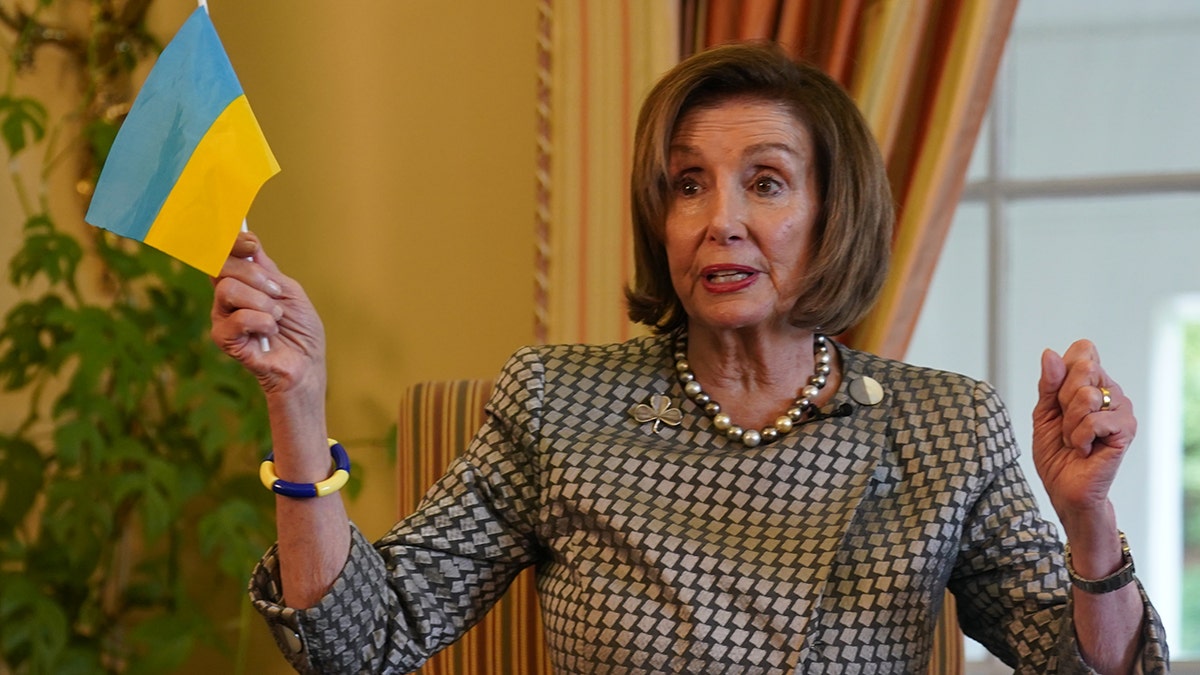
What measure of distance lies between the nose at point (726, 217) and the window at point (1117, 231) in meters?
0.88

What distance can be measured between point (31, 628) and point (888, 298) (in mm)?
1363

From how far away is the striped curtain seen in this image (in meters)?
1.91

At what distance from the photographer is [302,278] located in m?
2.20

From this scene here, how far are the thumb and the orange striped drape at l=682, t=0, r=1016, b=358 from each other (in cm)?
73

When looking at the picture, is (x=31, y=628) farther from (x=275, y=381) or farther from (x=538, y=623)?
(x=275, y=381)

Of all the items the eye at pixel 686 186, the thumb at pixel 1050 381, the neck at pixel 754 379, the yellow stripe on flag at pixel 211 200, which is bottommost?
the neck at pixel 754 379

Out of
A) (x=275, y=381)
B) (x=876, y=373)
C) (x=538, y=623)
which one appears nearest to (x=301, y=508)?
(x=275, y=381)

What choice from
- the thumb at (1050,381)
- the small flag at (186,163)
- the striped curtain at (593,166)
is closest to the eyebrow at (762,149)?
the thumb at (1050,381)

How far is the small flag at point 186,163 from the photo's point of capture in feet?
3.12

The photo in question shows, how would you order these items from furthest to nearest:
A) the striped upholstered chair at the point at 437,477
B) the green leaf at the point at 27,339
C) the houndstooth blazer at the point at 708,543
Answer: the green leaf at the point at 27,339
the striped upholstered chair at the point at 437,477
the houndstooth blazer at the point at 708,543

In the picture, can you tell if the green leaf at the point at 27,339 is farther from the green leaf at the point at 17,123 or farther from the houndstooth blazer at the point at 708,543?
the houndstooth blazer at the point at 708,543

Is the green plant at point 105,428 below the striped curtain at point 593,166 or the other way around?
below

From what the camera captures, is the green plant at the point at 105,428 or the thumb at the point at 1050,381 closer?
the thumb at the point at 1050,381

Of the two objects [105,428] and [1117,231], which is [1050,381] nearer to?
[1117,231]
